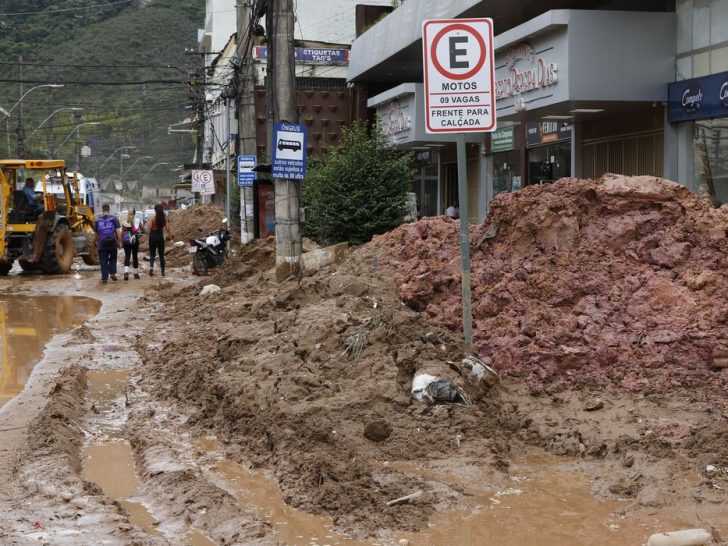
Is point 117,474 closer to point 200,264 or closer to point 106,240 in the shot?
point 106,240

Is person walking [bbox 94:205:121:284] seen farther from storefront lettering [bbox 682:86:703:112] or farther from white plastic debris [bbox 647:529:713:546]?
white plastic debris [bbox 647:529:713:546]

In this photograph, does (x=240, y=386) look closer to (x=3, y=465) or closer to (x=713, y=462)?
(x=3, y=465)

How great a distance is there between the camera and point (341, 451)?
7102 millimetres

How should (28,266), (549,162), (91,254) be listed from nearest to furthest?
(549,162), (28,266), (91,254)

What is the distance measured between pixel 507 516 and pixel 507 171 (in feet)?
67.7

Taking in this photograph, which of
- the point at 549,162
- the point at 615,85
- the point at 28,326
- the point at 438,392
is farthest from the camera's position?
the point at 549,162

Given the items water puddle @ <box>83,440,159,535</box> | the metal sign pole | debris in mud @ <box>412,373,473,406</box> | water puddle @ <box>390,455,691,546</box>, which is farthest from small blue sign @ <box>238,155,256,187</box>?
water puddle @ <box>390,455,691,546</box>

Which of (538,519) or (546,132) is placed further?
(546,132)

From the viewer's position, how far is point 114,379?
36.5ft

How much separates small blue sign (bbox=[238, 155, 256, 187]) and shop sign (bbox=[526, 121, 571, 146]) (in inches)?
289

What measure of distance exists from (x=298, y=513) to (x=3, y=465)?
235cm

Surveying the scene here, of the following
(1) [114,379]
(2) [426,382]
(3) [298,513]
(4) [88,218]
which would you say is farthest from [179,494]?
(4) [88,218]

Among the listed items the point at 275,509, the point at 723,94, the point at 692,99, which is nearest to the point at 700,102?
the point at 692,99

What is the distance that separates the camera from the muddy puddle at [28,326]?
11475mm
